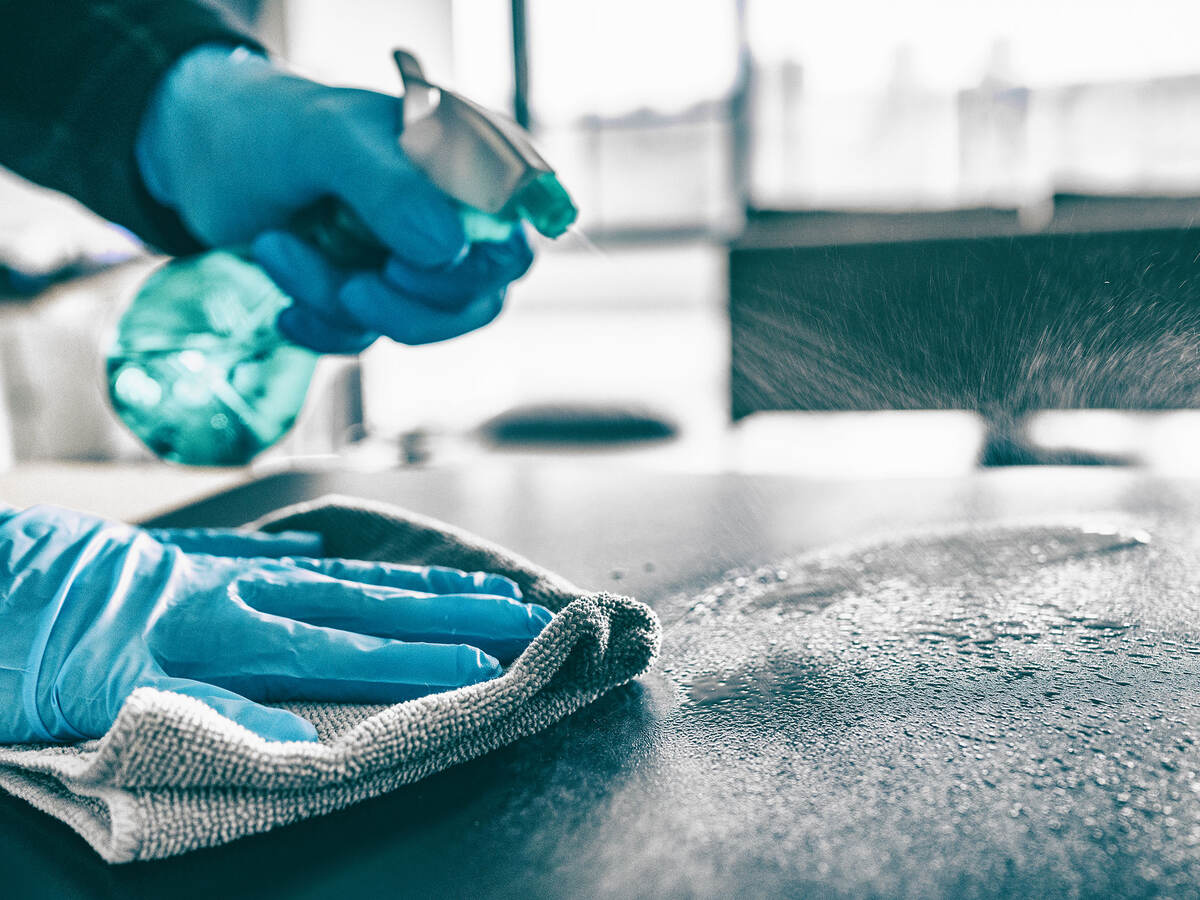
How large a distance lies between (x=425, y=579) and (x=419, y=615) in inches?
2.9

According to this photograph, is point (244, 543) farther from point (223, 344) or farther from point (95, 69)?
point (95, 69)

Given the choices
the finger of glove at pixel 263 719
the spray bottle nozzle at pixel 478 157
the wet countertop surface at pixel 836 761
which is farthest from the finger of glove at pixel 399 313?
the finger of glove at pixel 263 719

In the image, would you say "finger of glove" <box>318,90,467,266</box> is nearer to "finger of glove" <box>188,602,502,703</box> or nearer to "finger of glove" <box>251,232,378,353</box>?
"finger of glove" <box>251,232,378,353</box>

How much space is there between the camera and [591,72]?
6.22 meters

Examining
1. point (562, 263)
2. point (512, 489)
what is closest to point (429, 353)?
point (562, 263)

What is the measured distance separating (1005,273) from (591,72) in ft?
14.8

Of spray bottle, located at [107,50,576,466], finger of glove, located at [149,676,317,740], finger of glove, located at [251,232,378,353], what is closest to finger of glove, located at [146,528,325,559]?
spray bottle, located at [107,50,576,466]

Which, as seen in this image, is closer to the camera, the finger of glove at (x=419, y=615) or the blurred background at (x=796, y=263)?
the finger of glove at (x=419, y=615)

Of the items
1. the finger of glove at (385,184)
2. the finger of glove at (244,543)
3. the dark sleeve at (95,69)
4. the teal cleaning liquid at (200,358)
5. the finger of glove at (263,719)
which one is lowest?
the finger of glove at (244,543)

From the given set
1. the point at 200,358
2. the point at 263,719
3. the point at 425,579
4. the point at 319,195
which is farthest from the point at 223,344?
the point at 263,719

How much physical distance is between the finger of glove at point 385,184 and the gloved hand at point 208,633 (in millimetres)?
239

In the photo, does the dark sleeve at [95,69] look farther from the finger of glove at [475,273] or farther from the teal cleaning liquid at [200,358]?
Result: the finger of glove at [475,273]

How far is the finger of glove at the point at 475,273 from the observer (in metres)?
0.69

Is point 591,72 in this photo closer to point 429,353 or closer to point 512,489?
point 429,353
